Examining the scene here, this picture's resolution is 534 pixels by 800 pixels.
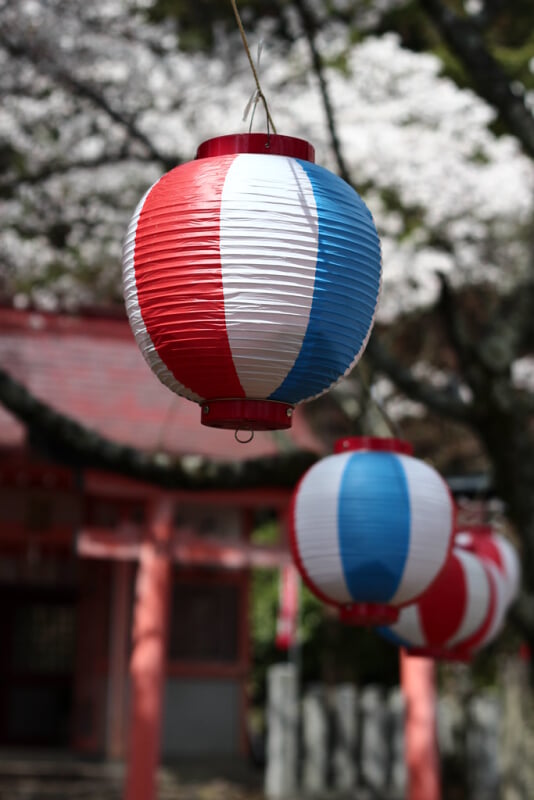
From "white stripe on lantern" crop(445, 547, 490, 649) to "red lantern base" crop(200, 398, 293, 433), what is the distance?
308cm

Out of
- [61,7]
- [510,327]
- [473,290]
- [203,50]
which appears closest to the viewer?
[510,327]

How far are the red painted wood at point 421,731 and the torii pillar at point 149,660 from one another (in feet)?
7.06

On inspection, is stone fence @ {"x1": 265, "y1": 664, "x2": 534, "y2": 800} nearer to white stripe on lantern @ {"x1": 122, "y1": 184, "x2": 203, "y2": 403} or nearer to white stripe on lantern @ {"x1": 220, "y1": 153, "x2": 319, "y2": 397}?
white stripe on lantern @ {"x1": 122, "y1": 184, "x2": 203, "y2": 403}

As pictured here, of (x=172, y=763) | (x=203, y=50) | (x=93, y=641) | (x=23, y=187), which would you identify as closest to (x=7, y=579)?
(x=93, y=641)

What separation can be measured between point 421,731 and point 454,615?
371 centimetres

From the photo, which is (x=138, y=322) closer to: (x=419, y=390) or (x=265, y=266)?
(x=265, y=266)

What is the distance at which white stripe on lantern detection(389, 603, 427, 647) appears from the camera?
546 cm

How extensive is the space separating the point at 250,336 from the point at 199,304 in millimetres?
177

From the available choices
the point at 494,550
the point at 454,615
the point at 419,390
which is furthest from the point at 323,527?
the point at 419,390

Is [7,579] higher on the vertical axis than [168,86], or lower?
lower

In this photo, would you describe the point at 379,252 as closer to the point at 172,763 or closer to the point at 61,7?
the point at 61,7

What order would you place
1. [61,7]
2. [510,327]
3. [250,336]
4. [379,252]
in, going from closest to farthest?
1. [250,336]
2. [379,252]
3. [510,327]
4. [61,7]

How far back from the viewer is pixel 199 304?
2.85 meters

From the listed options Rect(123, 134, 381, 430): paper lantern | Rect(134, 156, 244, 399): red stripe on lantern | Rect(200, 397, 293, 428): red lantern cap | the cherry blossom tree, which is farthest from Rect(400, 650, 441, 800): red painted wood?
Rect(134, 156, 244, 399): red stripe on lantern
